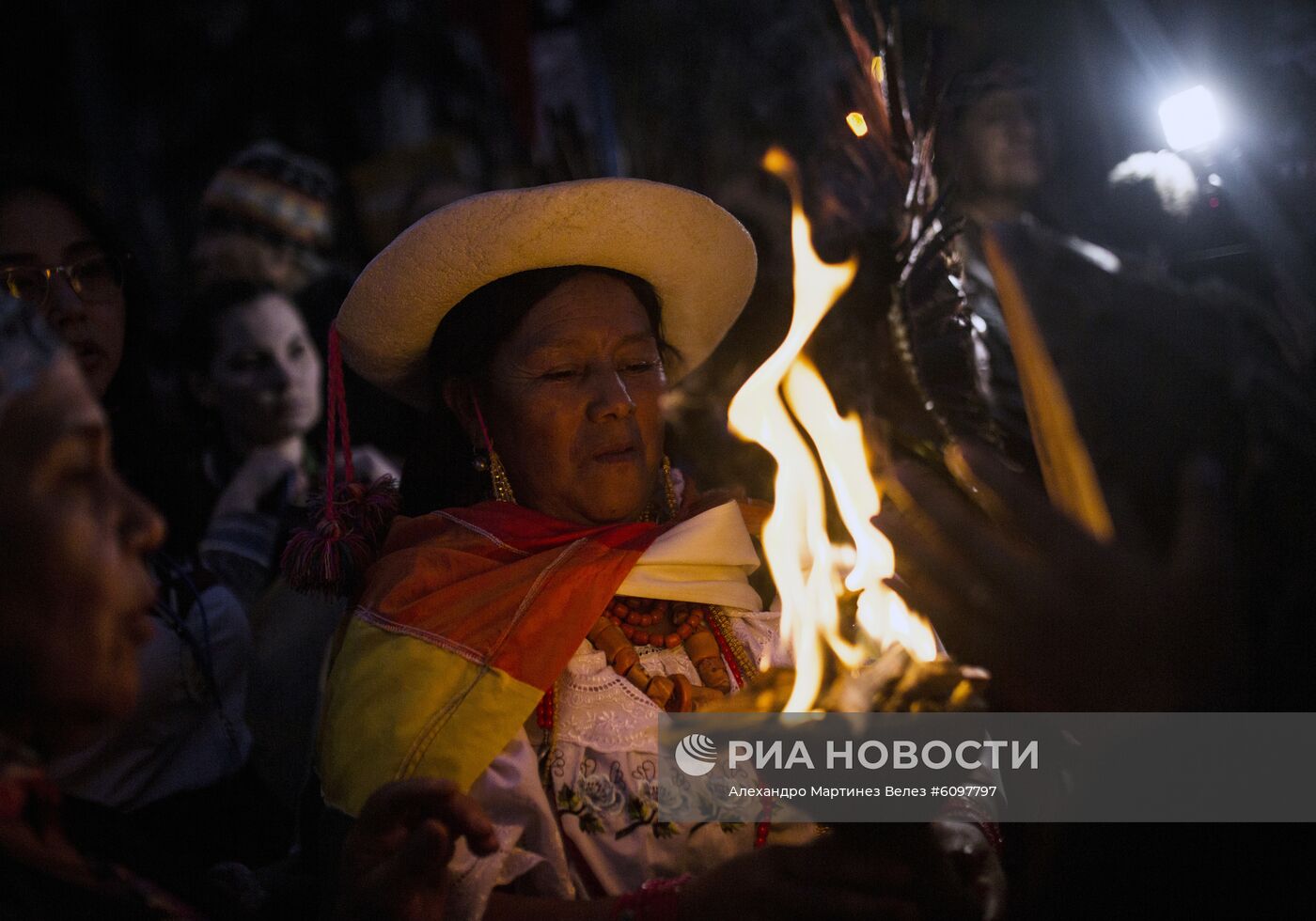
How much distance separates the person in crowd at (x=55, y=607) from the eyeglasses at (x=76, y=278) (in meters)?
1.46

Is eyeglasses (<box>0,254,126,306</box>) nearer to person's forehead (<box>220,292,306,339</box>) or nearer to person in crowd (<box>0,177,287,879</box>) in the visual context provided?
person in crowd (<box>0,177,287,879</box>)

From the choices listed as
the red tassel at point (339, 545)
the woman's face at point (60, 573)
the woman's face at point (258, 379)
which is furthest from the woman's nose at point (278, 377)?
the woman's face at point (60, 573)

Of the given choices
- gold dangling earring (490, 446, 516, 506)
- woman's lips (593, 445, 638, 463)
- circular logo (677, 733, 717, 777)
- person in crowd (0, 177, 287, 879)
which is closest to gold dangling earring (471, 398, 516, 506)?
gold dangling earring (490, 446, 516, 506)

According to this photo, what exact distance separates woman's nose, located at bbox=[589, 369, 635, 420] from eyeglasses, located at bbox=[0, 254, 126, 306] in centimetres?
150

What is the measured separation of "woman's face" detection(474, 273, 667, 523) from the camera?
2.58 meters

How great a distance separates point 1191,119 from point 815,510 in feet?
10.8

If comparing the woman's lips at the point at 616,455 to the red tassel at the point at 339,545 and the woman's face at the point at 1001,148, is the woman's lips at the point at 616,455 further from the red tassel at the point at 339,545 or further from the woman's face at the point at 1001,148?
the woman's face at the point at 1001,148

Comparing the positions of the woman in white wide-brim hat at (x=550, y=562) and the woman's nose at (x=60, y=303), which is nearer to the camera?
the woman in white wide-brim hat at (x=550, y=562)

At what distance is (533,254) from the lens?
2.58 m

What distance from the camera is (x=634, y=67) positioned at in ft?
26.0

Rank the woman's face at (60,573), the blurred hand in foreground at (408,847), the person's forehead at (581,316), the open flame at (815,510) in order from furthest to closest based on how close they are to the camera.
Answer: the person's forehead at (581,316)
the open flame at (815,510)
the blurred hand in foreground at (408,847)
the woman's face at (60,573)

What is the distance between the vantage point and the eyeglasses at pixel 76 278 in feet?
8.58

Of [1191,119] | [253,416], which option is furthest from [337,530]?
[1191,119]

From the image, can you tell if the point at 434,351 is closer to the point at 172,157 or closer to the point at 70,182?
the point at 70,182
